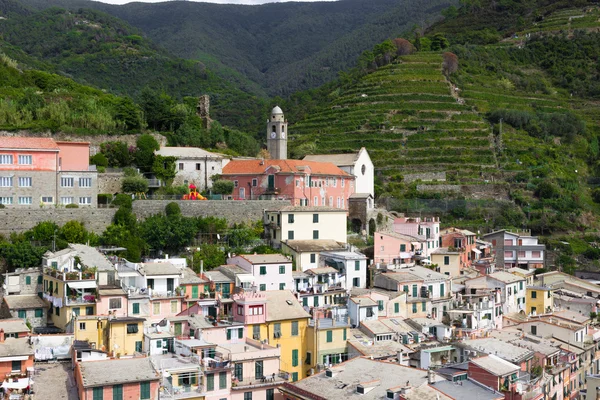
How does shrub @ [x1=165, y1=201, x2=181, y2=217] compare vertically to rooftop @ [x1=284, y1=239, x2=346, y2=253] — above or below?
above

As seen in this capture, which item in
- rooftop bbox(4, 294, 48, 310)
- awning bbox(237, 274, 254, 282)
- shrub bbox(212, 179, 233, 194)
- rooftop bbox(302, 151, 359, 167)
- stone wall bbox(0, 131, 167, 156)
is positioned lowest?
rooftop bbox(4, 294, 48, 310)

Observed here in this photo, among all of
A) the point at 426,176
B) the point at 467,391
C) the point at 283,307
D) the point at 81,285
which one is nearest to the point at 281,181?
the point at 283,307

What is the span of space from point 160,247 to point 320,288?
32.5ft

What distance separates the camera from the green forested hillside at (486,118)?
79250mm

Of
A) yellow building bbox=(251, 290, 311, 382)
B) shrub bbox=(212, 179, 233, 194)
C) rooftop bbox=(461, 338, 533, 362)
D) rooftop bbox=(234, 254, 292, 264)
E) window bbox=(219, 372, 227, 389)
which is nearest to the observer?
window bbox=(219, 372, 227, 389)

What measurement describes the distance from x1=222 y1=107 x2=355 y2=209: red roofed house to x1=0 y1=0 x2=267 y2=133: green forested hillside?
1952 inches

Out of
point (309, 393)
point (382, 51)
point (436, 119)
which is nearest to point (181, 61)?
point (382, 51)

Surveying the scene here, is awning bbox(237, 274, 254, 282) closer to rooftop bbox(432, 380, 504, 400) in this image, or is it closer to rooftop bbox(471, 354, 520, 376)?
rooftop bbox(471, 354, 520, 376)

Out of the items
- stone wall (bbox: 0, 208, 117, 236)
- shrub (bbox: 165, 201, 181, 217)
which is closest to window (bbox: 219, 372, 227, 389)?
stone wall (bbox: 0, 208, 117, 236)

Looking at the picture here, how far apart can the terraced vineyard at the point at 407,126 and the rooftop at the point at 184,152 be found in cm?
2334

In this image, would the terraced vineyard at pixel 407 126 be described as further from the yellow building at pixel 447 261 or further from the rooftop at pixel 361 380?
the rooftop at pixel 361 380

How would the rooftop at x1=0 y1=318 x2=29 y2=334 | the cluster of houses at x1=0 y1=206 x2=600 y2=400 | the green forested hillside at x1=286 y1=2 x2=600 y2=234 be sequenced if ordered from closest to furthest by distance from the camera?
the cluster of houses at x1=0 y1=206 x2=600 y2=400, the rooftop at x1=0 y1=318 x2=29 y2=334, the green forested hillside at x1=286 y1=2 x2=600 y2=234

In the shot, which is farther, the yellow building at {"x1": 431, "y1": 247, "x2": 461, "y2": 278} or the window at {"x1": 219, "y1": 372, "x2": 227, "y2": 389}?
the yellow building at {"x1": 431, "y1": 247, "x2": 461, "y2": 278}

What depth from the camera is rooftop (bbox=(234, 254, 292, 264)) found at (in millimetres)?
46562
